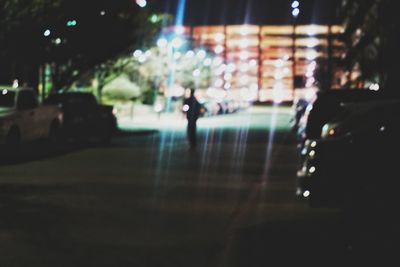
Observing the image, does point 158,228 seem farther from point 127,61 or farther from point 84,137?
point 127,61

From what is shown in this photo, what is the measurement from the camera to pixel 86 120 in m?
29.6

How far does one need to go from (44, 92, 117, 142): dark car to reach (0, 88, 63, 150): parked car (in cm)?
99

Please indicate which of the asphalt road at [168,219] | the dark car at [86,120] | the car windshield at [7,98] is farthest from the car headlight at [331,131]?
the dark car at [86,120]

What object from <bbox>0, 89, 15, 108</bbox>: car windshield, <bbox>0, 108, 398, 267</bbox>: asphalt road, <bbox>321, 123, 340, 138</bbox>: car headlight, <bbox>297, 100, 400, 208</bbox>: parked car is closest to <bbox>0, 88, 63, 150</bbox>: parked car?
<bbox>0, 89, 15, 108</bbox>: car windshield

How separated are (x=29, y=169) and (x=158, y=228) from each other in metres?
8.92

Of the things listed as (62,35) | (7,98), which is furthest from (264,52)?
(7,98)

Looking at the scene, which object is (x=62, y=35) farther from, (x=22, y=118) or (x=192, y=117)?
(x=22, y=118)

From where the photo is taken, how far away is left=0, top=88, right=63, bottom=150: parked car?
79.9 ft

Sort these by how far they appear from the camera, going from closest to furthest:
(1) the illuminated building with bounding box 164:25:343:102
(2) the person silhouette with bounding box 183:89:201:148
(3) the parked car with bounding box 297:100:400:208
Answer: (3) the parked car with bounding box 297:100:400:208 → (2) the person silhouette with bounding box 183:89:201:148 → (1) the illuminated building with bounding box 164:25:343:102

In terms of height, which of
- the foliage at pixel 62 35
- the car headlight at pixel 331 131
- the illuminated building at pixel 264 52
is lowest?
the car headlight at pixel 331 131

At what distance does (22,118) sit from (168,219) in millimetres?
14234

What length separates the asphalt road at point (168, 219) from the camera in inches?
365

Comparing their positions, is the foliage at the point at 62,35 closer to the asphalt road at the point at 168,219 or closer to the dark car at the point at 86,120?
the dark car at the point at 86,120

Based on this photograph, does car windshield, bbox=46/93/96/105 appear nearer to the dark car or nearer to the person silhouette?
the dark car
